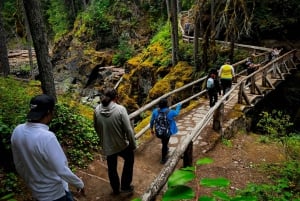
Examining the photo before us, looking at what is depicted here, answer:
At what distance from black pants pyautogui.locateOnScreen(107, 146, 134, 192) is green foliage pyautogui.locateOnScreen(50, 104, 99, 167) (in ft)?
5.45

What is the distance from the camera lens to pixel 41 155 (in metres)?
2.93

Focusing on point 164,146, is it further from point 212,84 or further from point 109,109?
point 212,84

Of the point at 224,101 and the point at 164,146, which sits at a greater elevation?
the point at 164,146

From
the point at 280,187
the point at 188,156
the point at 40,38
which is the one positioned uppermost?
the point at 40,38

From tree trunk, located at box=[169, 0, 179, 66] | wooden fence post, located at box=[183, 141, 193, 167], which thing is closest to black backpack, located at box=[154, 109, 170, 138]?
wooden fence post, located at box=[183, 141, 193, 167]

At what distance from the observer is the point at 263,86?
15.1 metres

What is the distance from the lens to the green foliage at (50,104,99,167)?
7068 mm

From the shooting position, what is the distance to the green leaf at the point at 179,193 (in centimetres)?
143

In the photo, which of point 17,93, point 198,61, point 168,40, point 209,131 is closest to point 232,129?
point 209,131

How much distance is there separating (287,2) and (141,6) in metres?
15.7

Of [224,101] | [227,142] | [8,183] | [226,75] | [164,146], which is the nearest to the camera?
[8,183]

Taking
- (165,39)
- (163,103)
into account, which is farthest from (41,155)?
(165,39)

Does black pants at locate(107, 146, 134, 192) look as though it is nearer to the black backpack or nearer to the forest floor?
the forest floor

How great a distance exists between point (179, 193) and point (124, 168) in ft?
13.5
